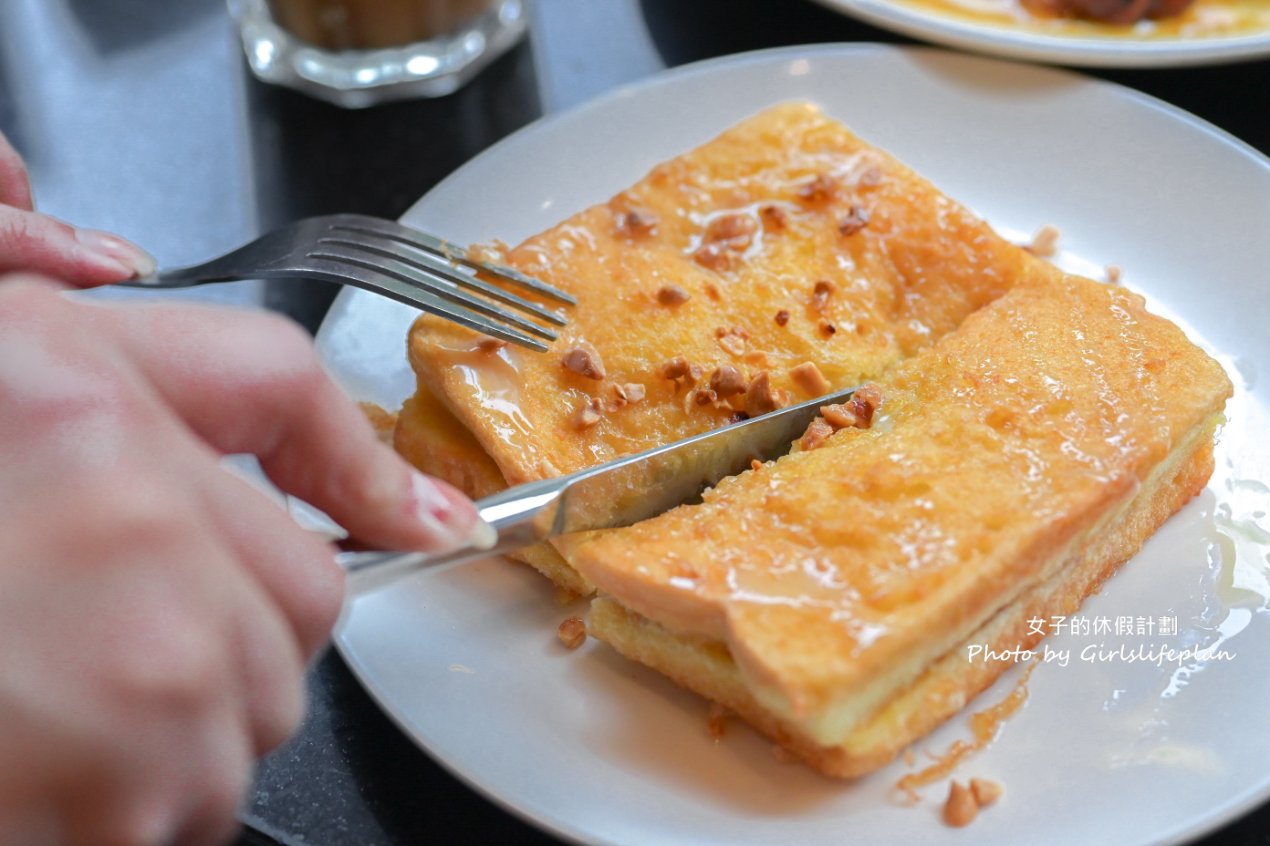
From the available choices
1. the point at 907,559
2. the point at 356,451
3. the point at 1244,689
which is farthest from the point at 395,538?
the point at 1244,689

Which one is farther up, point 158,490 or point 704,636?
point 158,490

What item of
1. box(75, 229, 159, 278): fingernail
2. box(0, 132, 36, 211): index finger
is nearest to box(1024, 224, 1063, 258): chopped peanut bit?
box(75, 229, 159, 278): fingernail

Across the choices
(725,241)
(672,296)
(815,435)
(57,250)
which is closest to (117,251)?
(57,250)

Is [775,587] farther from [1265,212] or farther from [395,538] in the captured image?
[1265,212]

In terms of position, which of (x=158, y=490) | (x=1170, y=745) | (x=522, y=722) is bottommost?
(x=522, y=722)

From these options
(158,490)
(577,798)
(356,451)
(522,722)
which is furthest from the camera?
(522,722)

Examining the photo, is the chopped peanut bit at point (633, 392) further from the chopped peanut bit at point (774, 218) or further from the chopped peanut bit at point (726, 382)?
the chopped peanut bit at point (774, 218)
